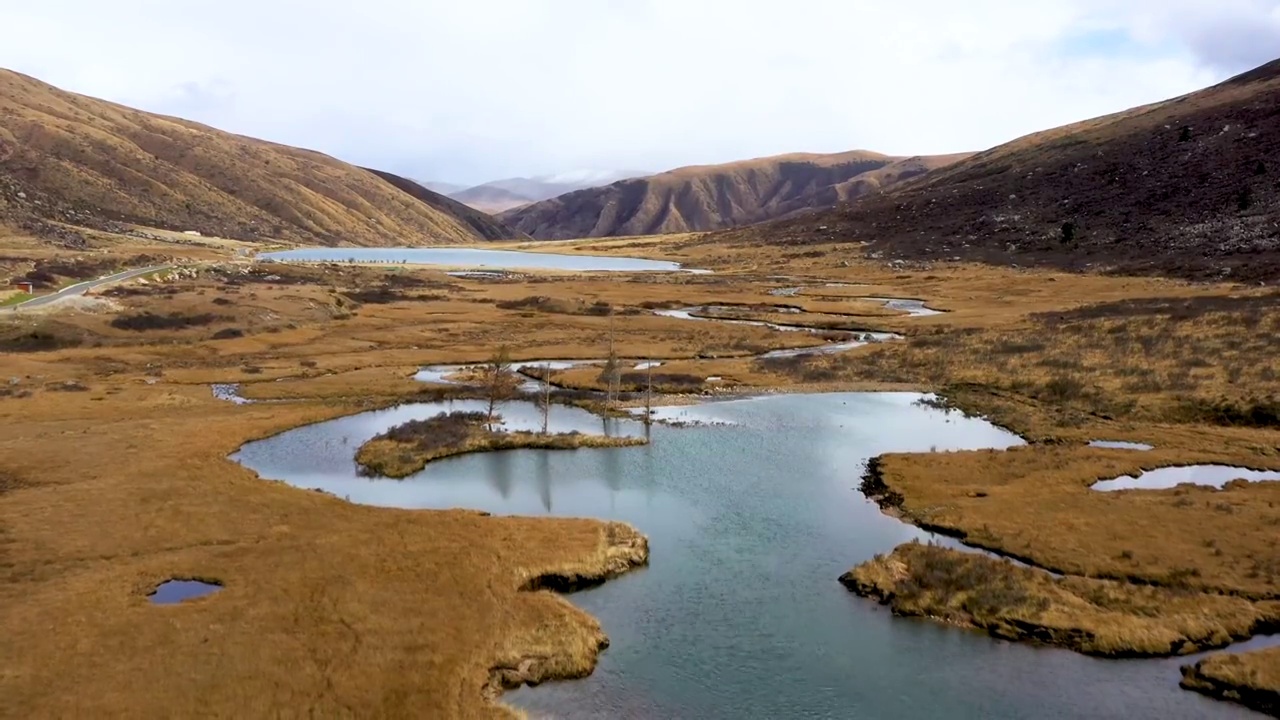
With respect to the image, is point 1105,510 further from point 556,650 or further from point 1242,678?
Answer: point 556,650

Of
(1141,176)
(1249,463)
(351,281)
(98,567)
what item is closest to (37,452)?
(98,567)

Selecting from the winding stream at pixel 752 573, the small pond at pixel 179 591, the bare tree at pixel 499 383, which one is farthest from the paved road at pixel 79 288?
the small pond at pixel 179 591

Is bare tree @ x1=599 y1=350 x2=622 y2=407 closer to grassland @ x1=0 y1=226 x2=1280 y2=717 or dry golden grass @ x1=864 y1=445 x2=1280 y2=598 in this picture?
grassland @ x1=0 y1=226 x2=1280 y2=717

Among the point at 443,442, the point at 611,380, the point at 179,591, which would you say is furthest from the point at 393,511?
the point at 611,380

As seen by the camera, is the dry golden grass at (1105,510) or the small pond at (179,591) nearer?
the small pond at (179,591)

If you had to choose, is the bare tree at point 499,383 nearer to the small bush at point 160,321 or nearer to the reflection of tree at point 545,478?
the reflection of tree at point 545,478

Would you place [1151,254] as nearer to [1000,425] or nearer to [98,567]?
[1000,425]
